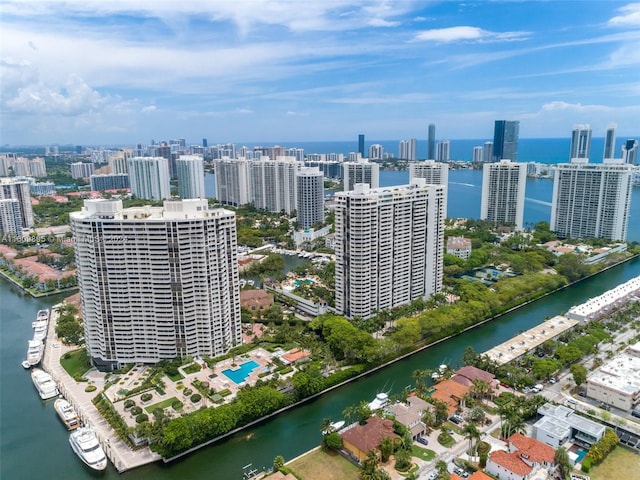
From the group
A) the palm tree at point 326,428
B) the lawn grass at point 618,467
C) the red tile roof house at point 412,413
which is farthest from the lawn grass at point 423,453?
the lawn grass at point 618,467

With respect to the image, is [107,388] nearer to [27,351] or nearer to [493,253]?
[27,351]

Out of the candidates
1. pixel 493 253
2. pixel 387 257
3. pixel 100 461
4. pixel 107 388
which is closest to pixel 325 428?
pixel 100 461

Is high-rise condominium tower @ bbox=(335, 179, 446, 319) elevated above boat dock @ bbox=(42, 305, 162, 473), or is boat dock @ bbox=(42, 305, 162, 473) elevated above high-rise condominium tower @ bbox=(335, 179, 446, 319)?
high-rise condominium tower @ bbox=(335, 179, 446, 319)

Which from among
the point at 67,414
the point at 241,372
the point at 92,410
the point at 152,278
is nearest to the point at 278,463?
the point at 241,372

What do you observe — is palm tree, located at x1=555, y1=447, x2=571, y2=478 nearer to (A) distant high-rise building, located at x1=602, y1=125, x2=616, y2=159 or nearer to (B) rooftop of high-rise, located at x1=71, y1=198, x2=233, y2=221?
(B) rooftop of high-rise, located at x1=71, y1=198, x2=233, y2=221

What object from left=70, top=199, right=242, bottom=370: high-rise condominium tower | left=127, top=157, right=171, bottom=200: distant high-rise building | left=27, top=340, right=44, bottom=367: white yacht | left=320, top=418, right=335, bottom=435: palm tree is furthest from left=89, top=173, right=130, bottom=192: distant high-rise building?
left=320, top=418, right=335, bottom=435: palm tree

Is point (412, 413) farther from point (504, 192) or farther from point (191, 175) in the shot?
point (191, 175)

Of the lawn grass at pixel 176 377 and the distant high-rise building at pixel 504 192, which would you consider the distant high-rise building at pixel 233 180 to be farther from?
the lawn grass at pixel 176 377
